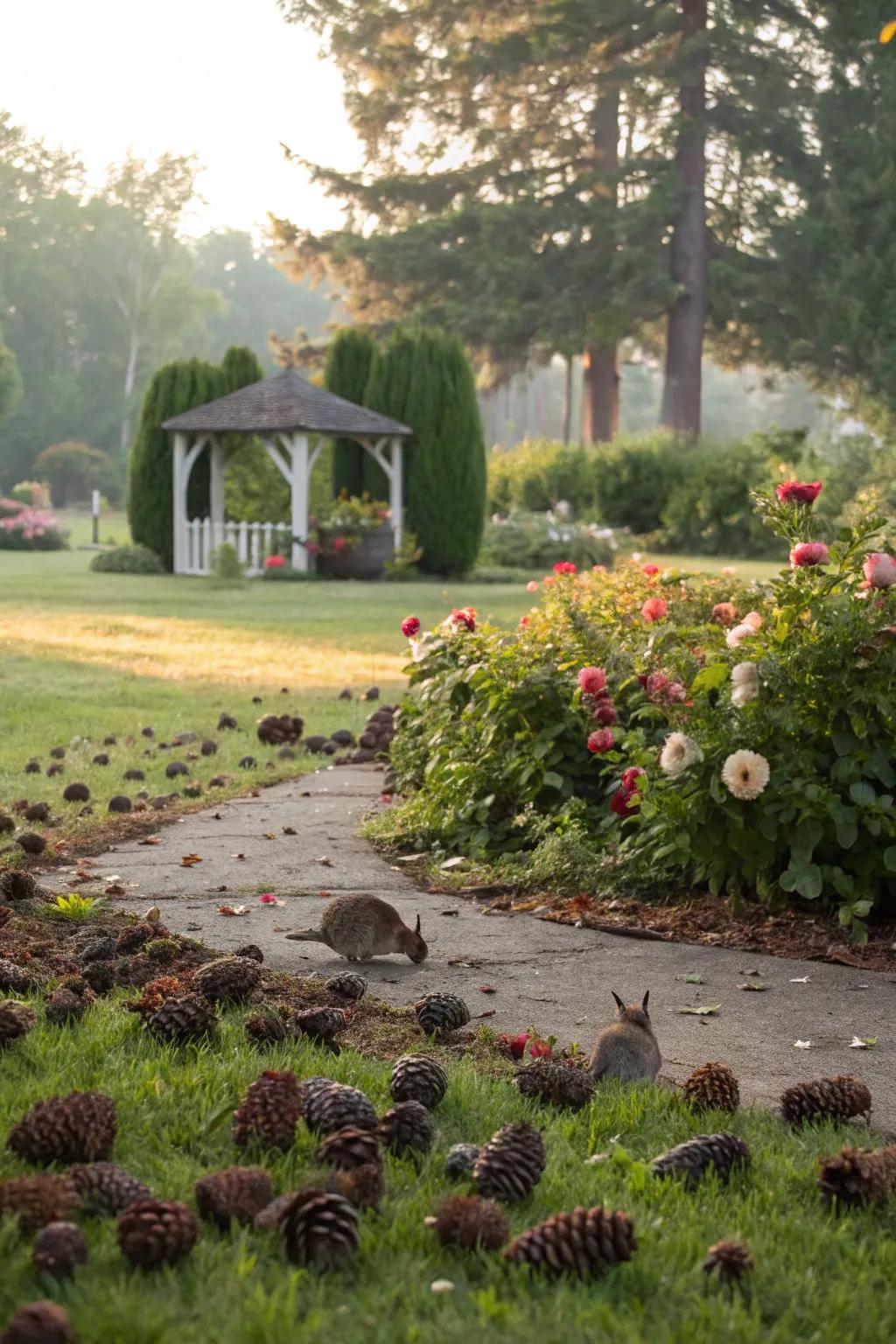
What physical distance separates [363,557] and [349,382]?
150 inches

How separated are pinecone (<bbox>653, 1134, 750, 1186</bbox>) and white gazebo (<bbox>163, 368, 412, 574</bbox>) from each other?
19766 millimetres

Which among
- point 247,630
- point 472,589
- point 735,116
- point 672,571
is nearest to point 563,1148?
point 672,571

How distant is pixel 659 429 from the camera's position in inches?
Answer: 1328

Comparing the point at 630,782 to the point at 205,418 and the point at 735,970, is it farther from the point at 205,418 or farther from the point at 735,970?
the point at 205,418

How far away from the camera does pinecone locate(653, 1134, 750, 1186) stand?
263 cm

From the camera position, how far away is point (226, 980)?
3.50 m

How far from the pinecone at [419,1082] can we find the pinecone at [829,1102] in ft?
2.31

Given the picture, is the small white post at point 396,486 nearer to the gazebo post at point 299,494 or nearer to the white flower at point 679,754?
the gazebo post at point 299,494

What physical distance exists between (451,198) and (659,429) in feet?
29.7

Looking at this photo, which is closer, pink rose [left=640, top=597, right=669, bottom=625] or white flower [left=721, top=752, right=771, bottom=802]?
white flower [left=721, top=752, right=771, bottom=802]

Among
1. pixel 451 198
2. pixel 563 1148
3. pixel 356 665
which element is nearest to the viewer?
pixel 563 1148

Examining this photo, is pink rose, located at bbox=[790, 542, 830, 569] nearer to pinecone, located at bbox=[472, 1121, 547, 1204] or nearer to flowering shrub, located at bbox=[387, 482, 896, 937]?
flowering shrub, located at bbox=[387, 482, 896, 937]

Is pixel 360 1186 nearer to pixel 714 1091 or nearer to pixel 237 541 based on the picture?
pixel 714 1091

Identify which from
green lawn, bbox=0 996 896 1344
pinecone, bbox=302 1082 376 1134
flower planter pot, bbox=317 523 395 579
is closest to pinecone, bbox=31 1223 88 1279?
green lawn, bbox=0 996 896 1344
